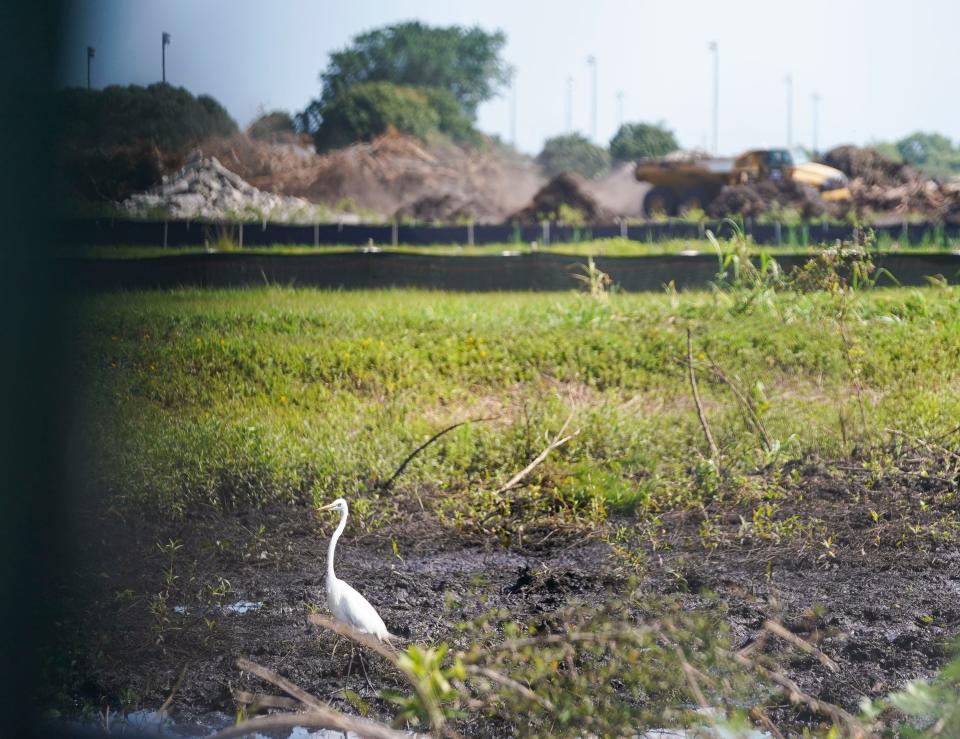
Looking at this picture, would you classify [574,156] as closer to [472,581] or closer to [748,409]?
[748,409]

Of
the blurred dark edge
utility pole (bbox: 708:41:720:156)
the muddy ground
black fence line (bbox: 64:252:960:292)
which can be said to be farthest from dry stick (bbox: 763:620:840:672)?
the blurred dark edge

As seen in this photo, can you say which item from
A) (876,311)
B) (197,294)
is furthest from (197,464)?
(876,311)

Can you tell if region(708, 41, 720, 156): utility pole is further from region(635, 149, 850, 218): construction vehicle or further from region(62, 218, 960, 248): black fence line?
region(62, 218, 960, 248): black fence line

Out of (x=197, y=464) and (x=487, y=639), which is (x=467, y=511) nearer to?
(x=487, y=639)

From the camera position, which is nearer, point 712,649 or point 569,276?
point 712,649

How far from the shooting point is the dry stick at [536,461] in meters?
3.36

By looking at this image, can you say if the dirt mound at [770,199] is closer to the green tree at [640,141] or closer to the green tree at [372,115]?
the green tree at [640,141]

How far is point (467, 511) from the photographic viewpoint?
3346 millimetres

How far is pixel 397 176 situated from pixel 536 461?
0.93 metres

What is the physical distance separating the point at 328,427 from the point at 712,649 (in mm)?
1566

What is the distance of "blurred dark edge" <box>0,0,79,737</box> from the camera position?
357cm

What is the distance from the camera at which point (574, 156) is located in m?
3.46

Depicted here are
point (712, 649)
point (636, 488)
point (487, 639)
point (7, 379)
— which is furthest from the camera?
point (7, 379)

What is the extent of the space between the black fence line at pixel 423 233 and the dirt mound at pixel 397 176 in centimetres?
6
